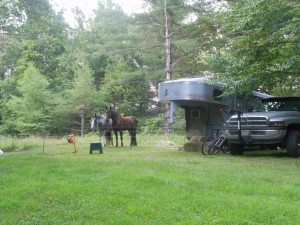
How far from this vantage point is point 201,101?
43.5 feet

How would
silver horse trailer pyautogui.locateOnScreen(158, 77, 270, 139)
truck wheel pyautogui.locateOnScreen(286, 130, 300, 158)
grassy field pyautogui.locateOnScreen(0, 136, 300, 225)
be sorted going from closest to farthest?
1. grassy field pyautogui.locateOnScreen(0, 136, 300, 225)
2. truck wheel pyautogui.locateOnScreen(286, 130, 300, 158)
3. silver horse trailer pyautogui.locateOnScreen(158, 77, 270, 139)

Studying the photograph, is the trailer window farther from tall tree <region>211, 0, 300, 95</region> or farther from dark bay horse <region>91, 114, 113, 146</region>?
dark bay horse <region>91, 114, 113, 146</region>

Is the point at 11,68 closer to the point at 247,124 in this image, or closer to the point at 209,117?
the point at 209,117

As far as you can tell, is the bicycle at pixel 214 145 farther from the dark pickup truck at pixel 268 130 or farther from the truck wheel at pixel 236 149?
the dark pickup truck at pixel 268 130

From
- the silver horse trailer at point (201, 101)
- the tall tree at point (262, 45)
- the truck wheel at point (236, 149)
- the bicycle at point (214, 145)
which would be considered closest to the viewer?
the tall tree at point (262, 45)

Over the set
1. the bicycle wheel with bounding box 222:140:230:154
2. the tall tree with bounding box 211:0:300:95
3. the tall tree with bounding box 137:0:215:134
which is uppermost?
the tall tree with bounding box 137:0:215:134

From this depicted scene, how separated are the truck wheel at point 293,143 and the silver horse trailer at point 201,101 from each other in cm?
307

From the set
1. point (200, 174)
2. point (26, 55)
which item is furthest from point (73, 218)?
point (26, 55)

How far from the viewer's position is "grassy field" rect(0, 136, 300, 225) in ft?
14.1

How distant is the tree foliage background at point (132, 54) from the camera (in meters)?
11.0

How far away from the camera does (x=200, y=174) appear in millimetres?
7238

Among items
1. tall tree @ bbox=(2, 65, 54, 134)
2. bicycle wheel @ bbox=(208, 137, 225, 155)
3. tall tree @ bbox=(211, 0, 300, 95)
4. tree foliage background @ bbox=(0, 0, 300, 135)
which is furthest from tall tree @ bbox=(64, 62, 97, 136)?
tall tree @ bbox=(211, 0, 300, 95)

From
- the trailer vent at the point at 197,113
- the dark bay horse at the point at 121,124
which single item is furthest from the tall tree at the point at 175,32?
the trailer vent at the point at 197,113

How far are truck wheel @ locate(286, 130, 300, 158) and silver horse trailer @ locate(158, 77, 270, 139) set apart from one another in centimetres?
307
